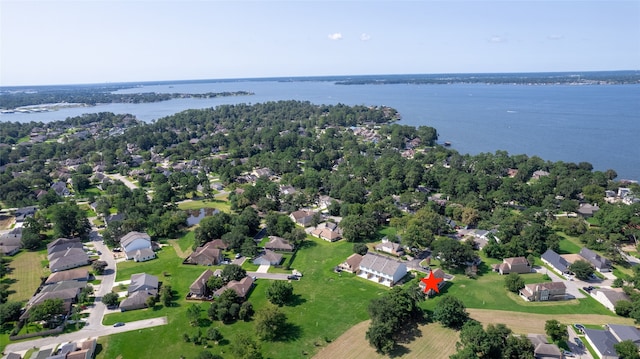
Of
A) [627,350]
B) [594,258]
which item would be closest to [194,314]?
[627,350]

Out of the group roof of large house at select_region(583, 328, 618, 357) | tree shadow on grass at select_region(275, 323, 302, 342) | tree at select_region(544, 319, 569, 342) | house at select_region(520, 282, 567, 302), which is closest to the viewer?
roof of large house at select_region(583, 328, 618, 357)

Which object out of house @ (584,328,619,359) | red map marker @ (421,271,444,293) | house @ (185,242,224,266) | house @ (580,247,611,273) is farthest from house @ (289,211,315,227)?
house @ (584,328,619,359)

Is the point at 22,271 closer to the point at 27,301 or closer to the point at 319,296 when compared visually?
the point at 27,301

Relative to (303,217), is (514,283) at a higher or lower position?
lower

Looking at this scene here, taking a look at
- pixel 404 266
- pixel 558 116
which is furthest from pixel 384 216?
pixel 558 116

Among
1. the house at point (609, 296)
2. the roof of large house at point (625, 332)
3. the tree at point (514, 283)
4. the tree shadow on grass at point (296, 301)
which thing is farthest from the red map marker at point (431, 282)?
the house at point (609, 296)

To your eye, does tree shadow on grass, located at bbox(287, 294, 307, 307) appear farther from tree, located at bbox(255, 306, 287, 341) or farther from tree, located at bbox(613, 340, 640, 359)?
tree, located at bbox(613, 340, 640, 359)

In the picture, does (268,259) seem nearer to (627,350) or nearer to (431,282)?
(431,282)
